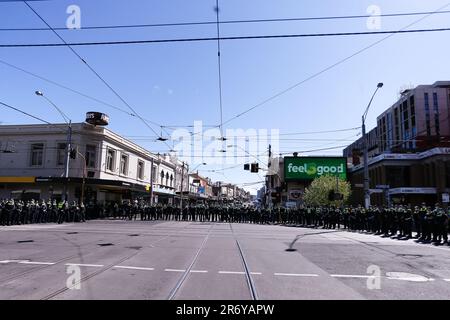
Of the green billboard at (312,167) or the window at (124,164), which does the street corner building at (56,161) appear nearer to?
the window at (124,164)

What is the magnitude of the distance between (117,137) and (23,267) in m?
34.9

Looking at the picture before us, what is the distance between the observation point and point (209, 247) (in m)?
14.2

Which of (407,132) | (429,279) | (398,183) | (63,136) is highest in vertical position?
(407,132)

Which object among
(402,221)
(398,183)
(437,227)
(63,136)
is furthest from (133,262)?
(398,183)

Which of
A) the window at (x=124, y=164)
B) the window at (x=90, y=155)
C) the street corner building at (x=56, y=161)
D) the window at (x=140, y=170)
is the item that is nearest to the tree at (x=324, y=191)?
the street corner building at (x=56, y=161)

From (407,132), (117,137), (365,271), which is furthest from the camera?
(407,132)

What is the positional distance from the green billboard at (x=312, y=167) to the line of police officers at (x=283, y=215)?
61.8 feet

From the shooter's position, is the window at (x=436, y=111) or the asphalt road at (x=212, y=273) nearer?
the asphalt road at (x=212, y=273)

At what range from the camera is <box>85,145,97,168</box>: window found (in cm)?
3859

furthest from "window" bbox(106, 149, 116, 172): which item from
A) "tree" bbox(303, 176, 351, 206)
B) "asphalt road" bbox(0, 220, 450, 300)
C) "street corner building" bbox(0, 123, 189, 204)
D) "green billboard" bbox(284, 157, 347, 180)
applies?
"asphalt road" bbox(0, 220, 450, 300)

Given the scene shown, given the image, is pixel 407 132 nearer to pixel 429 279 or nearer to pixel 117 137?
pixel 117 137

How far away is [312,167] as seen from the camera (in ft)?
185

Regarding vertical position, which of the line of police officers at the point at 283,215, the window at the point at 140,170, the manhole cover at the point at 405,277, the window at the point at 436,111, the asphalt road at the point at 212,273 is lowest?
the manhole cover at the point at 405,277

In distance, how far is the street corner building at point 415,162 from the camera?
4219cm
